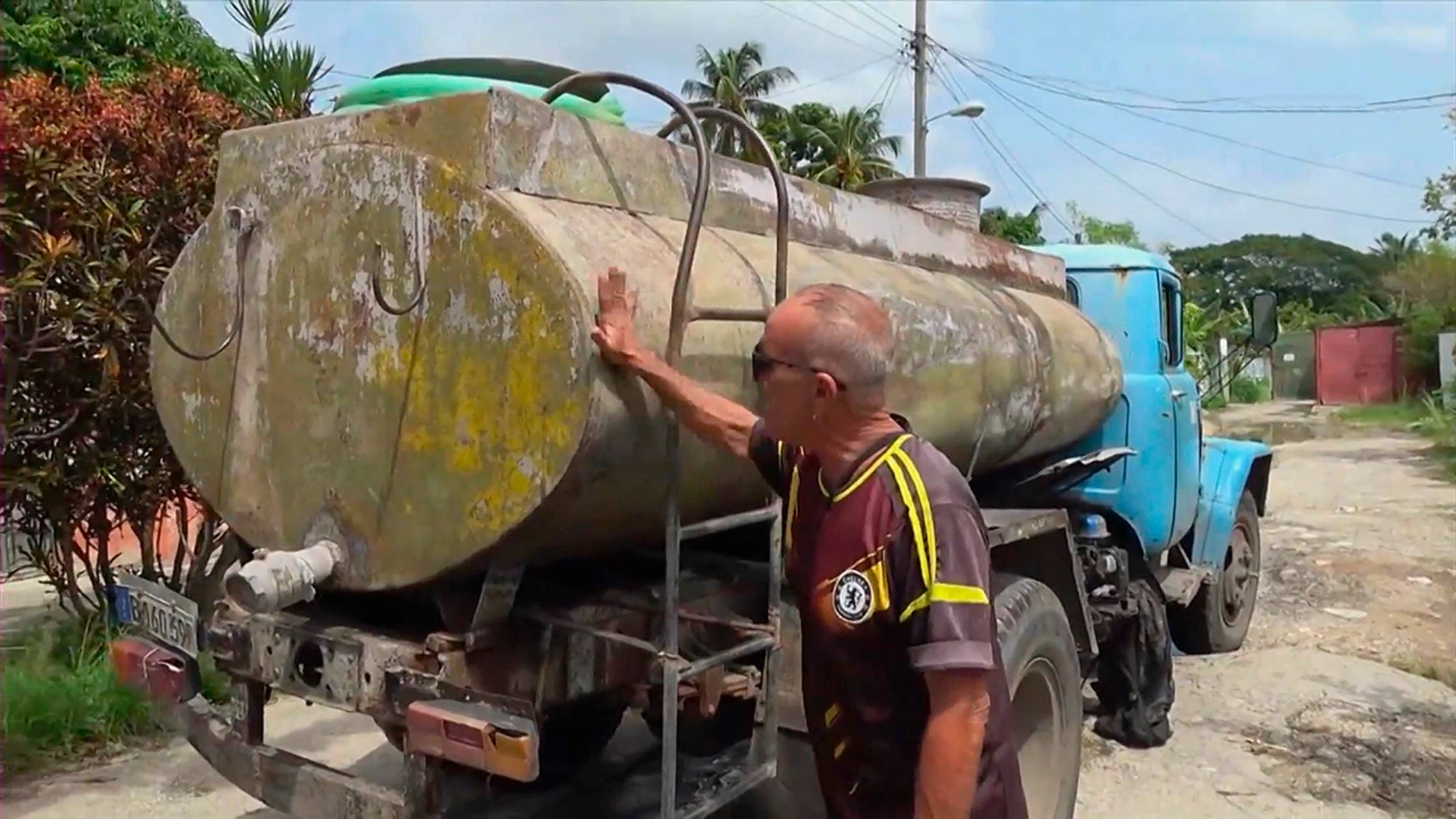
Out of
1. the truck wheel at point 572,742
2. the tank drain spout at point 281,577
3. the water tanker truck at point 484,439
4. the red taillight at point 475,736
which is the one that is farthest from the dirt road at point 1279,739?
the red taillight at point 475,736

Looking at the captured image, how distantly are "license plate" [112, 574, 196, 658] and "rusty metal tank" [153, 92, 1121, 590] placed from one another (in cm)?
26

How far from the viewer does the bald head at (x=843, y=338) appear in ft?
7.61

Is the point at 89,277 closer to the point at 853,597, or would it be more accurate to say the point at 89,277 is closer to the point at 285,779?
the point at 285,779

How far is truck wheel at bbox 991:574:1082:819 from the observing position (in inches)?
164

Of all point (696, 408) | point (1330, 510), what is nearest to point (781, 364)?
point (696, 408)

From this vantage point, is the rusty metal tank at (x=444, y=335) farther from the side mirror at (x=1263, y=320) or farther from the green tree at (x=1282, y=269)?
the green tree at (x=1282, y=269)

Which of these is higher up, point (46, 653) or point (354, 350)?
point (354, 350)

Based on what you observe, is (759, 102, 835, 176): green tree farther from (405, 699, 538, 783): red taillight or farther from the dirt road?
(405, 699, 538, 783): red taillight

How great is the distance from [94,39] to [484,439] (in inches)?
470

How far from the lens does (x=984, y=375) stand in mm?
4309

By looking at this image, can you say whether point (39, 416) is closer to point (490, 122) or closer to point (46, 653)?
point (46, 653)

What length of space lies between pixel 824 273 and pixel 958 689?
5.75ft

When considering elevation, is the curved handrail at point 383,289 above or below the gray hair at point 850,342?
above

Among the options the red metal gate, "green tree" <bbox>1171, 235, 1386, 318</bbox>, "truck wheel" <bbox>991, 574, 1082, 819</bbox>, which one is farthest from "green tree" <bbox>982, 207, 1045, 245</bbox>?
"green tree" <bbox>1171, 235, 1386, 318</bbox>
